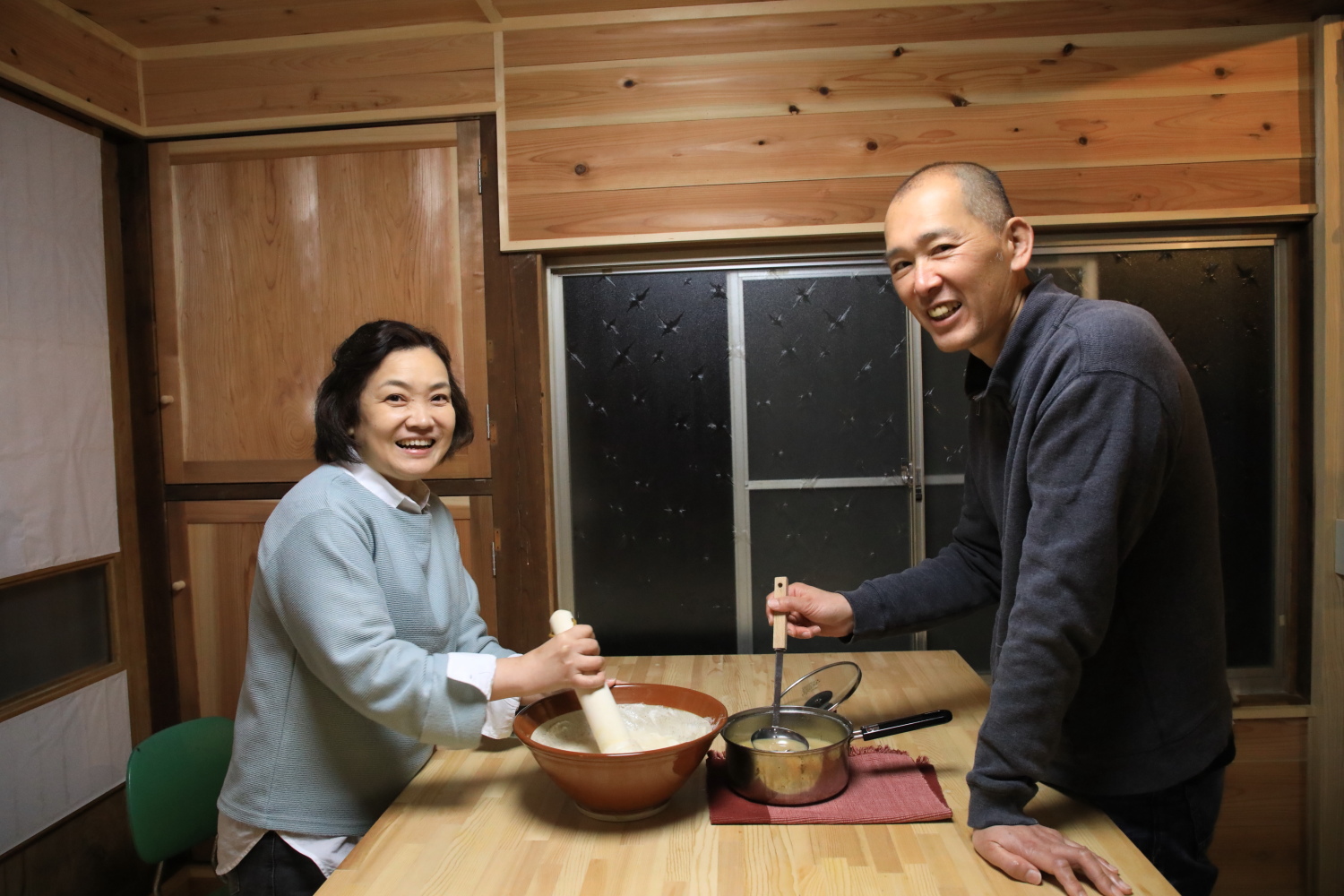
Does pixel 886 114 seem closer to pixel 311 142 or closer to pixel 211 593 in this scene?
pixel 311 142

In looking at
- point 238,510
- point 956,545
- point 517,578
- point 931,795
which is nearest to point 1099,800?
point 931,795

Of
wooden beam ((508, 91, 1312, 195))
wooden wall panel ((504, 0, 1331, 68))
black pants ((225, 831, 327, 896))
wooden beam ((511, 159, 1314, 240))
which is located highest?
wooden wall panel ((504, 0, 1331, 68))

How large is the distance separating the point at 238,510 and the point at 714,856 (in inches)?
74.6

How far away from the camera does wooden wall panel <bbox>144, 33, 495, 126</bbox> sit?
2.31 meters

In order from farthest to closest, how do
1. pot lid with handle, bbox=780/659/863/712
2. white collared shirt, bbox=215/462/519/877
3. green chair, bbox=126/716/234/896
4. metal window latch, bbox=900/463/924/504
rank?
metal window latch, bbox=900/463/924/504 < green chair, bbox=126/716/234/896 < pot lid with handle, bbox=780/659/863/712 < white collared shirt, bbox=215/462/519/877

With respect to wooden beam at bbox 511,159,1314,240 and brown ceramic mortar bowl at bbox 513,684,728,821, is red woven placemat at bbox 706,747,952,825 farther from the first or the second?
wooden beam at bbox 511,159,1314,240

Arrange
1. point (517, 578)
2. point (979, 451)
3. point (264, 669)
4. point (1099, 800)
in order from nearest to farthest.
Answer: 1. point (1099, 800)
2. point (264, 669)
3. point (979, 451)
4. point (517, 578)

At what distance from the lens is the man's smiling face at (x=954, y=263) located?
1216 mm

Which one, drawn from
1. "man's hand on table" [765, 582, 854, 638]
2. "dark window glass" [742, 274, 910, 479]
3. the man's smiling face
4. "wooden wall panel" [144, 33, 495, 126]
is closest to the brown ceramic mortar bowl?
"man's hand on table" [765, 582, 854, 638]

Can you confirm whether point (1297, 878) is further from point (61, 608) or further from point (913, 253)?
point (61, 608)

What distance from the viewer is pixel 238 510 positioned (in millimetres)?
2441

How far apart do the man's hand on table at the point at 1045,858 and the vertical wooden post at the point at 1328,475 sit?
1665 millimetres

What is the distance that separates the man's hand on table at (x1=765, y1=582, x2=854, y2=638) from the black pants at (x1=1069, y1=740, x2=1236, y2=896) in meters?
0.45

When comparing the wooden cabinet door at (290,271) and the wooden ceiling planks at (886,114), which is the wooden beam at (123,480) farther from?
the wooden ceiling planks at (886,114)
